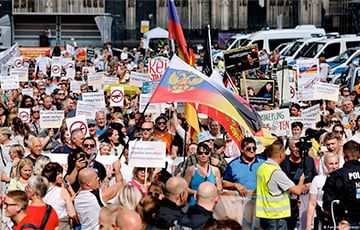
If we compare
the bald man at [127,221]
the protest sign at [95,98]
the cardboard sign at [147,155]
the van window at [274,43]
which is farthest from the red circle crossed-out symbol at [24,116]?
the van window at [274,43]

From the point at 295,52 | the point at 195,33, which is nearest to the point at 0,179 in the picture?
the point at 295,52

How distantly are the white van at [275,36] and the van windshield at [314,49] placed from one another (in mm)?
3562

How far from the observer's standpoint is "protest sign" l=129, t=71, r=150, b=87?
70.7ft

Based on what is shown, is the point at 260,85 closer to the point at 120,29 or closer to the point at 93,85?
the point at 93,85

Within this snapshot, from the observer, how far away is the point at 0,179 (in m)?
12.4

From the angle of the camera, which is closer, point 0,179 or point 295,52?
point 0,179

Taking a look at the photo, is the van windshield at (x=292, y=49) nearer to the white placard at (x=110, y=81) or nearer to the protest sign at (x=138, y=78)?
the white placard at (x=110, y=81)

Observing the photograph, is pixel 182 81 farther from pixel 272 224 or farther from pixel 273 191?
pixel 272 224

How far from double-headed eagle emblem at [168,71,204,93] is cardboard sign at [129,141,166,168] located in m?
0.68

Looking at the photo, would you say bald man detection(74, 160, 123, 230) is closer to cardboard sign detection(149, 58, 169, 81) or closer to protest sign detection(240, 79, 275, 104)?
protest sign detection(240, 79, 275, 104)

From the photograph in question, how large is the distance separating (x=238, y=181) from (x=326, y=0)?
43270 millimetres

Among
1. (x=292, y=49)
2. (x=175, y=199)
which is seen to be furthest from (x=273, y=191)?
(x=292, y=49)

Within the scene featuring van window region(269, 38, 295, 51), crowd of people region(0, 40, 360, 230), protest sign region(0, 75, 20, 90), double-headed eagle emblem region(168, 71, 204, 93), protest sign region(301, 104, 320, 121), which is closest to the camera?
crowd of people region(0, 40, 360, 230)

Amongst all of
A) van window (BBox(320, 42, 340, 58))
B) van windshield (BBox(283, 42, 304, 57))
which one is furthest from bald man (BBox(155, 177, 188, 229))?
van windshield (BBox(283, 42, 304, 57))
